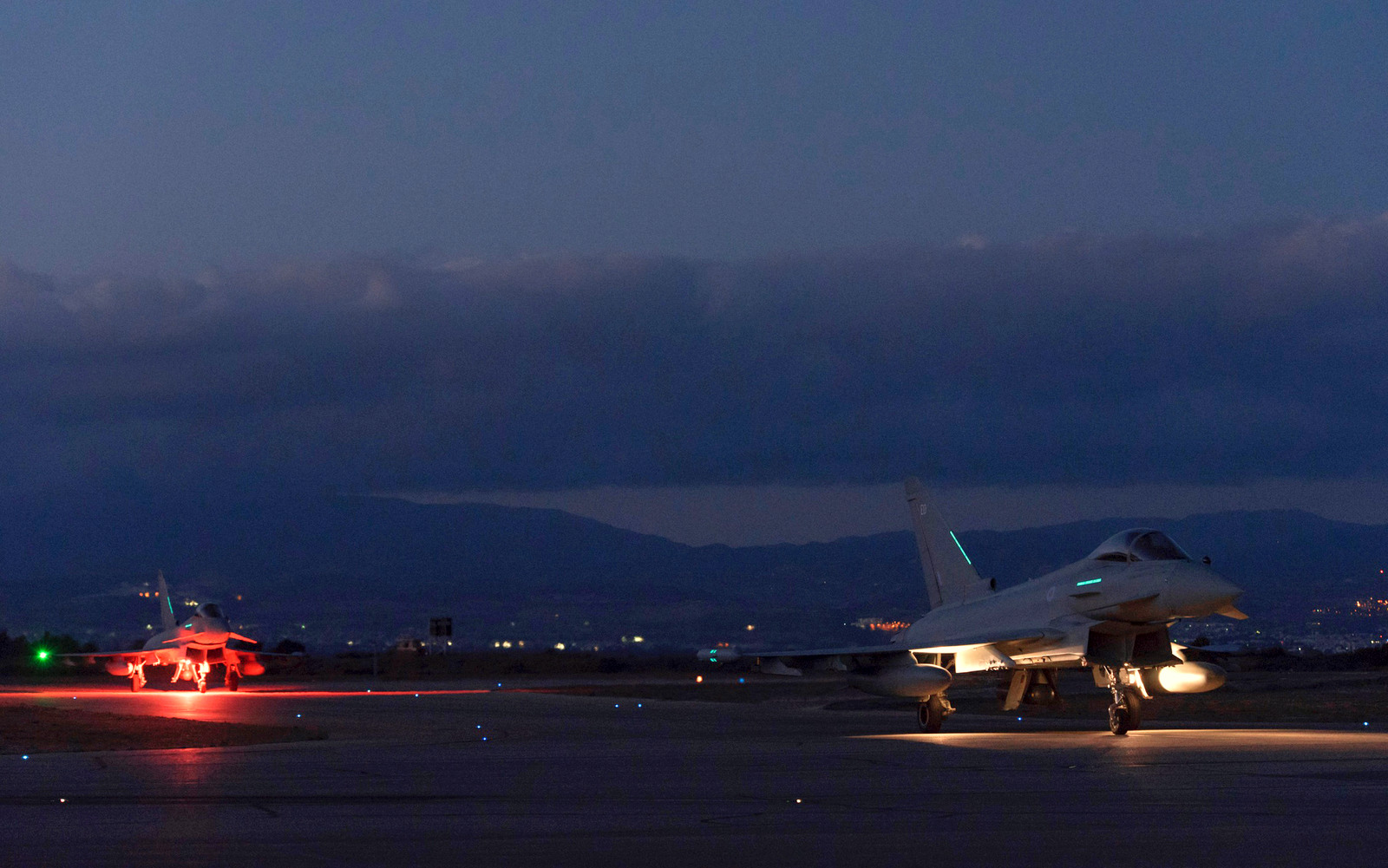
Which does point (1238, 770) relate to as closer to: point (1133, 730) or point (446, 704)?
point (1133, 730)

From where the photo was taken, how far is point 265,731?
1016 inches

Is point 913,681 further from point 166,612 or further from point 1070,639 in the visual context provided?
point 166,612

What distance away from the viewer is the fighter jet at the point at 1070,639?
23.9m

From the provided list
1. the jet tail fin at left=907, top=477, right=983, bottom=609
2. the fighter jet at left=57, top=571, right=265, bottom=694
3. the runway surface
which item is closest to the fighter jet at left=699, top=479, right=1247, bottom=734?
the jet tail fin at left=907, top=477, right=983, bottom=609

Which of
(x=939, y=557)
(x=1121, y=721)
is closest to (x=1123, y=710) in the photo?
(x=1121, y=721)

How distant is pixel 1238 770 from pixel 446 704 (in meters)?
26.0

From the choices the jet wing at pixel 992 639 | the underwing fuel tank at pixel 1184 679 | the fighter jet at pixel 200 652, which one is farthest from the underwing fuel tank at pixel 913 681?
the fighter jet at pixel 200 652

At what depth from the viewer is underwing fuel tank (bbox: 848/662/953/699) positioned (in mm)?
26406

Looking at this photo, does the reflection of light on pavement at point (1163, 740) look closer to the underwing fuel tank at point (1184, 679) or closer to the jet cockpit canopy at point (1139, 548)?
the underwing fuel tank at point (1184, 679)

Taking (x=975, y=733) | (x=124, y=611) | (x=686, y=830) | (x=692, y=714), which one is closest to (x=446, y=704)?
(x=692, y=714)

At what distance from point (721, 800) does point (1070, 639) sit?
1315 centimetres

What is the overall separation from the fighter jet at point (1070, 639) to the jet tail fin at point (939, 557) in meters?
0.80

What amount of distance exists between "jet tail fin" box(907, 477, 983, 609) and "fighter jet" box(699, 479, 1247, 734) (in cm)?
80

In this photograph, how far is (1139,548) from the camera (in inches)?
979
